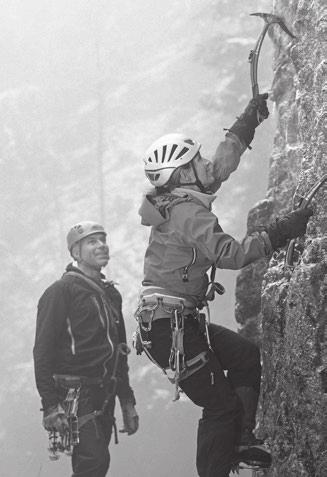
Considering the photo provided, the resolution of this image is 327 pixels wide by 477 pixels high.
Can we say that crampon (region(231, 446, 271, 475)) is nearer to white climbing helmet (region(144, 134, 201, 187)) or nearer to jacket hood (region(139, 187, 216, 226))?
jacket hood (region(139, 187, 216, 226))

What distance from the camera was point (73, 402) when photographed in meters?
5.85

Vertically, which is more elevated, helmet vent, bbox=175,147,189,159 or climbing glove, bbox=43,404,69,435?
helmet vent, bbox=175,147,189,159

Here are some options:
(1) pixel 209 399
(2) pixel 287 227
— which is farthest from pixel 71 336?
(2) pixel 287 227

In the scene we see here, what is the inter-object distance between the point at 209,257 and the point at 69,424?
2653 mm

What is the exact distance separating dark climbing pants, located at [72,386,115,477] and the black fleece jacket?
0.24 metres

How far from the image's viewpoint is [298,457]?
4.54 meters

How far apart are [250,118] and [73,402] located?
3.36m

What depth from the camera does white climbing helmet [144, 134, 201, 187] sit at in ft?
15.3

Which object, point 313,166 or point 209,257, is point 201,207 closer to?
point 209,257

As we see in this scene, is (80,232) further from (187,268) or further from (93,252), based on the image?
(187,268)

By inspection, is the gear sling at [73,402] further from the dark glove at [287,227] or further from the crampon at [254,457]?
the dark glove at [287,227]

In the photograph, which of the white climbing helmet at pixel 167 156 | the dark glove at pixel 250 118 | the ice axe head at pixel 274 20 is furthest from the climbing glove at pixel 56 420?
the ice axe head at pixel 274 20

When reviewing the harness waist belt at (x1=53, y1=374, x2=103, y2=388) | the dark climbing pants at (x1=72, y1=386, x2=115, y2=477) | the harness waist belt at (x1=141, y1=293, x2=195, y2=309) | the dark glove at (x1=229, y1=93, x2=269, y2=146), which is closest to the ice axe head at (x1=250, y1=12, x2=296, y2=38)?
the dark glove at (x1=229, y1=93, x2=269, y2=146)

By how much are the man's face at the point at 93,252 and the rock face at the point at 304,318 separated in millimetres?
1996
